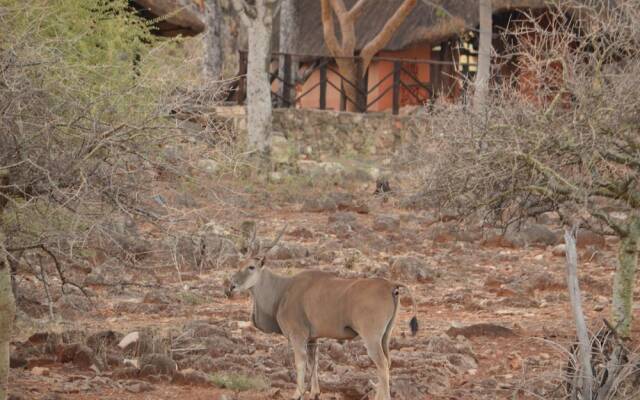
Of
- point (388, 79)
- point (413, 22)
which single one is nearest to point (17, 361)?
point (413, 22)

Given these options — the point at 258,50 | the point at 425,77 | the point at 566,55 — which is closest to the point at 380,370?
the point at 566,55

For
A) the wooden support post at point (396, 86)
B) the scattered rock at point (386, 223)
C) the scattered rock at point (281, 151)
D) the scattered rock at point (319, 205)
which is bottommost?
the scattered rock at point (386, 223)

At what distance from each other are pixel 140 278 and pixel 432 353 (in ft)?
16.3

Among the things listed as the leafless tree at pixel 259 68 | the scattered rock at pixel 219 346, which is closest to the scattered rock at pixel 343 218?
the leafless tree at pixel 259 68

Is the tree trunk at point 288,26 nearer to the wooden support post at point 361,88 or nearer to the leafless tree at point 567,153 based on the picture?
the wooden support post at point 361,88

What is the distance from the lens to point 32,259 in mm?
10562

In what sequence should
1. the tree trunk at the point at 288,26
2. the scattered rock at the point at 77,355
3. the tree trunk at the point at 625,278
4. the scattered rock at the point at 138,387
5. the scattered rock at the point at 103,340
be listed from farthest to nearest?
the tree trunk at the point at 288,26 < the scattered rock at the point at 103,340 < the tree trunk at the point at 625,278 < the scattered rock at the point at 77,355 < the scattered rock at the point at 138,387

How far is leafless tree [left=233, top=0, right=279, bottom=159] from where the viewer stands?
78.2 ft

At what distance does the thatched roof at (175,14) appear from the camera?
2038 centimetres

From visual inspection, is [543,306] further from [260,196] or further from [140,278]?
[260,196]

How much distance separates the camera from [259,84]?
974 inches

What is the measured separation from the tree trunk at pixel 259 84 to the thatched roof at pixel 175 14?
258 centimetres

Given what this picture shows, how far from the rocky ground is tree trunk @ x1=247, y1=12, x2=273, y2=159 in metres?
4.73

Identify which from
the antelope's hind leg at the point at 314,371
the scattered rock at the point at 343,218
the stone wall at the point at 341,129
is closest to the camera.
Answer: the antelope's hind leg at the point at 314,371
